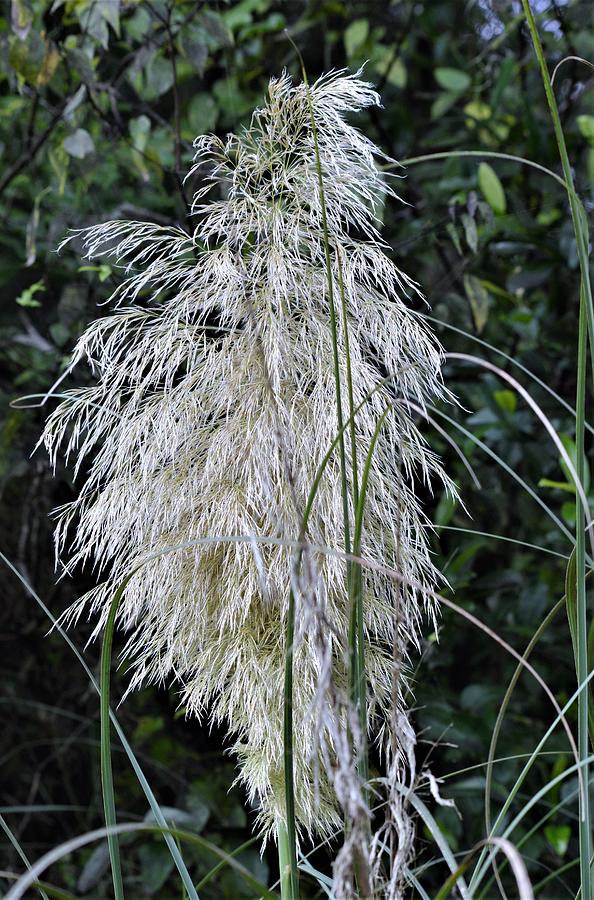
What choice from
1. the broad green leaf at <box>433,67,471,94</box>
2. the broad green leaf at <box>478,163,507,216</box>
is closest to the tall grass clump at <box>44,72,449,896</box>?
the broad green leaf at <box>478,163,507,216</box>

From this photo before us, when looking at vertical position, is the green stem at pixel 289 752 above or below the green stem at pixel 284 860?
above

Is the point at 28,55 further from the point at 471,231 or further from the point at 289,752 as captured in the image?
the point at 289,752

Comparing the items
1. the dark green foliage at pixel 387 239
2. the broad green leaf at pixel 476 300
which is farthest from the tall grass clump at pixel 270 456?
the broad green leaf at pixel 476 300

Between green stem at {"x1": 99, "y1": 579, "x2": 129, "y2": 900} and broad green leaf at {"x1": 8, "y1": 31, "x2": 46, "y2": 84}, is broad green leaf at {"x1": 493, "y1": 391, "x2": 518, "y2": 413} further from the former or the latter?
green stem at {"x1": 99, "y1": 579, "x2": 129, "y2": 900}

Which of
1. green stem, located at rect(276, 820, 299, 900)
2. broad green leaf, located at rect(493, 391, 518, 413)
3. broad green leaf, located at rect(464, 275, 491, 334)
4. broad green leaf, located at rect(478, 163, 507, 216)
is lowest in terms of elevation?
green stem, located at rect(276, 820, 299, 900)

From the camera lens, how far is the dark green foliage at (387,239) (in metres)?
1.16

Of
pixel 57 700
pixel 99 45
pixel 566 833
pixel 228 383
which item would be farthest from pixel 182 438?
pixel 57 700

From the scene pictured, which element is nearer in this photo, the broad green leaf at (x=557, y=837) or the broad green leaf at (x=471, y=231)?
the broad green leaf at (x=471, y=231)

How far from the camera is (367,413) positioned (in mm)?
573

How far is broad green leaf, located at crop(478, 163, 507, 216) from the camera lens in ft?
4.19

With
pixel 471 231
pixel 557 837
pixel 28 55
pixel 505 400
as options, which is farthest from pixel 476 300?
pixel 557 837

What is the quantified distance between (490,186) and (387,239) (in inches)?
7.9

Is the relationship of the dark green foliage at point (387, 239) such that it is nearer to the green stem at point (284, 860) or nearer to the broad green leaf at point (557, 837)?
the broad green leaf at point (557, 837)

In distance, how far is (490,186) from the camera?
4.23 feet
